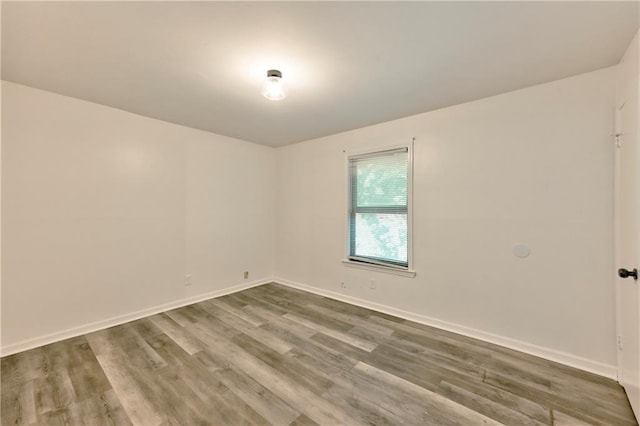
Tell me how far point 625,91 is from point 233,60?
9.33ft

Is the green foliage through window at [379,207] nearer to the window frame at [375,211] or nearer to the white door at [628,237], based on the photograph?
the window frame at [375,211]

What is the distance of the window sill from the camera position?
10.3 ft

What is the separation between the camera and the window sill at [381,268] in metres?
3.13

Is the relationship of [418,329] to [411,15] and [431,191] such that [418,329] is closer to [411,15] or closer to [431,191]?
[431,191]

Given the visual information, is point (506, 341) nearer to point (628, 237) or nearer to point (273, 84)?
point (628, 237)

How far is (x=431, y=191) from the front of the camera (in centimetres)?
297

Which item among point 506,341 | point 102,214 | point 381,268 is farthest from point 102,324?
point 506,341

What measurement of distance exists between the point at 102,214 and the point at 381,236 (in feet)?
10.9

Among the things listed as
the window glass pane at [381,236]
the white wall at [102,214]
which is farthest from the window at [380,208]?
the white wall at [102,214]

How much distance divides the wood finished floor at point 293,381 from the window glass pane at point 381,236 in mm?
901

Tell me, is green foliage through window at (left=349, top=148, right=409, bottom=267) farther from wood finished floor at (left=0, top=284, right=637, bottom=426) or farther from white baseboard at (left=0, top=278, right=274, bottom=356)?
white baseboard at (left=0, top=278, right=274, bottom=356)

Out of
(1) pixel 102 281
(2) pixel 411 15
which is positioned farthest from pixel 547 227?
(1) pixel 102 281

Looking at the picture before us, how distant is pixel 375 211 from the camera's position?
3.51 meters

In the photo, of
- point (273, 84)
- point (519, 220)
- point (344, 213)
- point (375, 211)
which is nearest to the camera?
point (273, 84)
